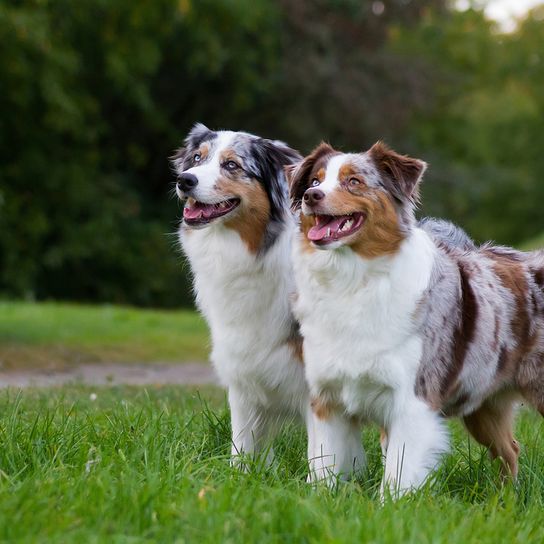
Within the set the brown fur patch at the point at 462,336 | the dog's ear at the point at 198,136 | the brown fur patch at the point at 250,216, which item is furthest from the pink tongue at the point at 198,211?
the brown fur patch at the point at 462,336

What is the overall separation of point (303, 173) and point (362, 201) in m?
0.49

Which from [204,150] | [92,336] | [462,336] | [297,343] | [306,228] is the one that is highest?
[204,150]

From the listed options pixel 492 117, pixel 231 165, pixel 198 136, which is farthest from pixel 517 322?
pixel 492 117

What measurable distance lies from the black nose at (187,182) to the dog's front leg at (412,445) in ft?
5.75

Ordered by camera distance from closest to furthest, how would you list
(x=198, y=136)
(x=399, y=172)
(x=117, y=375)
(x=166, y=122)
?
(x=399, y=172) → (x=198, y=136) → (x=117, y=375) → (x=166, y=122)

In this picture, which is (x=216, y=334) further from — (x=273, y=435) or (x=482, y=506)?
(x=482, y=506)

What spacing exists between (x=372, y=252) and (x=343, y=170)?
1.54ft

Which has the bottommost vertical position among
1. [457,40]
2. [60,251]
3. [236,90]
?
[60,251]

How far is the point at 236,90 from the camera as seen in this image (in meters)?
25.1

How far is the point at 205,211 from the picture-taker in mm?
5832

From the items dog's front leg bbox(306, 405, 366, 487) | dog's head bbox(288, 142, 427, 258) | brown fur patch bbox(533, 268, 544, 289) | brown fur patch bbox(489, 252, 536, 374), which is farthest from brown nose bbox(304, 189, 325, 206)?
brown fur patch bbox(533, 268, 544, 289)

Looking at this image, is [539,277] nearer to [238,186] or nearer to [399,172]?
[399,172]

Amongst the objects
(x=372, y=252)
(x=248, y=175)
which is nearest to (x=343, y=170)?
(x=372, y=252)

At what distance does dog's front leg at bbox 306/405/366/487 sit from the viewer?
5.28 metres
